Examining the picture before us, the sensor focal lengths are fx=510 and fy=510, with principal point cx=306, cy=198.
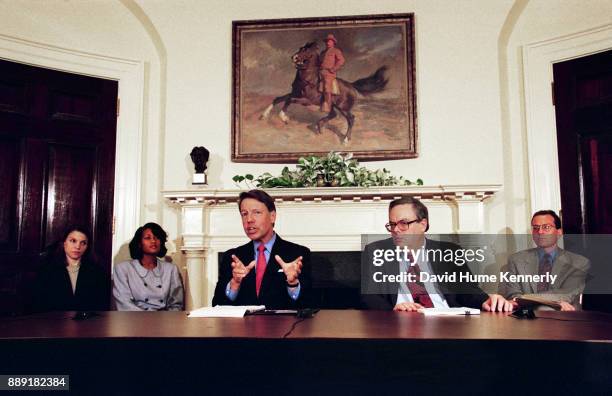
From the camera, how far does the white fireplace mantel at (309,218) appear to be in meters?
4.13

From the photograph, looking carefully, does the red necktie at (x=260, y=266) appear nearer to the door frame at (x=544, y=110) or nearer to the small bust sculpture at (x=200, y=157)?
the small bust sculpture at (x=200, y=157)

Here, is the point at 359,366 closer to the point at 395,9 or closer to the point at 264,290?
the point at 264,290

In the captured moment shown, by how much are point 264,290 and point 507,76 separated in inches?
126

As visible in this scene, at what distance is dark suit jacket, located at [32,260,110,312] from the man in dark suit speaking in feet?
4.68

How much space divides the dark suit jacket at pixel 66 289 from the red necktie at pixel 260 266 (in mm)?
1581

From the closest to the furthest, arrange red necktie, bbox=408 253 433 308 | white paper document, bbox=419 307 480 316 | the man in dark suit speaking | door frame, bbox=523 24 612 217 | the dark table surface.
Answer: the dark table surface → white paper document, bbox=419 307 480 316 → red necktie, bbox=408 253 433 308 → the man in dark suit speaking → door frame, bbox=523 24 612 217

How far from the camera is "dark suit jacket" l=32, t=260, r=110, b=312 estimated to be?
136 inches

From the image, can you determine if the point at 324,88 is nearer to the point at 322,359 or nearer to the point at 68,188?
the point at 68,188

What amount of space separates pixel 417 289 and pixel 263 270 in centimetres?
77

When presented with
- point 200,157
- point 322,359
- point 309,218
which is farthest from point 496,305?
point 200,157

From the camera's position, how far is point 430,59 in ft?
15.0

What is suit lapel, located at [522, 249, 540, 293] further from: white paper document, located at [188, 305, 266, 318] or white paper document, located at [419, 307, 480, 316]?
white paper document, located at [188, 305, 266, 318]

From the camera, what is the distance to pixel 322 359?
1333 millimetres

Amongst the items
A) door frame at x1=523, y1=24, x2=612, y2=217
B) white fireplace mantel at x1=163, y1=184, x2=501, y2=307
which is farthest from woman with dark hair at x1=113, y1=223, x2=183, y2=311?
door frame at x1=523, y1=24, x2=612, y2=217
